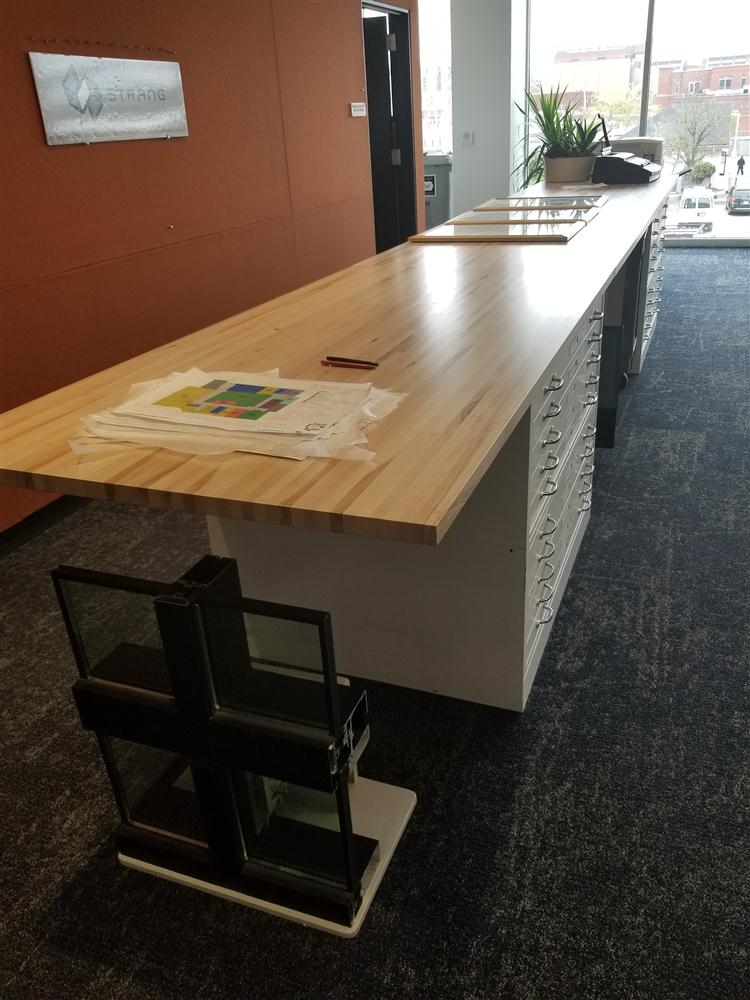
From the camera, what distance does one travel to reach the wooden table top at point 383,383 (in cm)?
106

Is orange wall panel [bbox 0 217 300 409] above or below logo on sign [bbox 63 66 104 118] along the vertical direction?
below

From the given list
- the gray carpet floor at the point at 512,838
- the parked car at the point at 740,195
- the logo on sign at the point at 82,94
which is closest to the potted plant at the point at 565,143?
the logo on sign at the point at 82,94

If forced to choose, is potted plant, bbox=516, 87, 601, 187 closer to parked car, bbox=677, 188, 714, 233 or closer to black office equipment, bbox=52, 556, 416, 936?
parked car, bbox=677, 188, 714, 233

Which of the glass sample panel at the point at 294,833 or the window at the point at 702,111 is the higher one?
the window at the point at 702,111

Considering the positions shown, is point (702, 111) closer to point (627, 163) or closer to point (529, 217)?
point (627, 163)

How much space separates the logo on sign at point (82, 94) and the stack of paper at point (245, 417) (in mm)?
1834

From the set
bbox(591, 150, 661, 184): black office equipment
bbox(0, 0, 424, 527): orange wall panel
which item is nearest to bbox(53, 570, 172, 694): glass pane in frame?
bbox(0, 0, 424, 527): orange wall panel

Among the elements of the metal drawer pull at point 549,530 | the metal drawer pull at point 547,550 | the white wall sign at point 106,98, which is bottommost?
the metal drawer pull at point 547,550

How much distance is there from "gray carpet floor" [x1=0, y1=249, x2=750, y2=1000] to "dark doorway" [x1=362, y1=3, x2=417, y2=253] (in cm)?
428

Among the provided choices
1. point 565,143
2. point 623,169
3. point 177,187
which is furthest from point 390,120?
point 177,187

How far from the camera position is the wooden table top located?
106cm

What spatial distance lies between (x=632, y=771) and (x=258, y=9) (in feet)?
12.4

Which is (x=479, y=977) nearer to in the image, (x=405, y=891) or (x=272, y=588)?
(x=405, y=891)

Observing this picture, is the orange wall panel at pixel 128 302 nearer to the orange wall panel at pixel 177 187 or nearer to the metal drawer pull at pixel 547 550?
the orange wall panel at pixel 177 187
